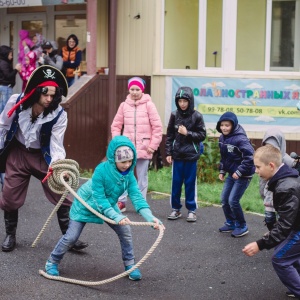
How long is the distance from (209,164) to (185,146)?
2898mm

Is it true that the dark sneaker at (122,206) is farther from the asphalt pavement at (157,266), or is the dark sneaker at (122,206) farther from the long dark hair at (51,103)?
the long dark hair at (51,103)

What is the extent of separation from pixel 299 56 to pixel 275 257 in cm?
807

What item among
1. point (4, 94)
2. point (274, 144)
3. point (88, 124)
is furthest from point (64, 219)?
point (4, 94)

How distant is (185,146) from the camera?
8.40m

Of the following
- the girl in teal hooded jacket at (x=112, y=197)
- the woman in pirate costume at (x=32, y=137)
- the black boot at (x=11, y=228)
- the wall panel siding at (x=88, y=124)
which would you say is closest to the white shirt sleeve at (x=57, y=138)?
the woman in pirate costume at (x=32, y=137)

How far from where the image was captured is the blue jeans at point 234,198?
7.64m

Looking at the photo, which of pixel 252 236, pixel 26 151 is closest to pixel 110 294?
pixel 26 151

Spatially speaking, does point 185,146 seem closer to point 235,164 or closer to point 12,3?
point 235,164

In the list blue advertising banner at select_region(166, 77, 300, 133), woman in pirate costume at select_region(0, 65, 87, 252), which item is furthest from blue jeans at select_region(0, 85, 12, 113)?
woman in pirate costume at select_region(0, 65, 87, 252)

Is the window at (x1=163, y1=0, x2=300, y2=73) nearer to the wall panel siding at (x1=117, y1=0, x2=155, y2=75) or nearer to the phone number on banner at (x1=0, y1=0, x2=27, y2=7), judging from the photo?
the wall panel siding at (x1=117, y1=0, x2=155, y2=75)

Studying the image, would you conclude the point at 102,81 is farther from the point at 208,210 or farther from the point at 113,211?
the point at 113,211

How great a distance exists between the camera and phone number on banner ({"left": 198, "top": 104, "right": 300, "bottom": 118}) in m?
12.2

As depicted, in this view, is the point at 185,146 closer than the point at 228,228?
No

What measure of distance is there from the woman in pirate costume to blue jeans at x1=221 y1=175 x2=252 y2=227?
179cm
